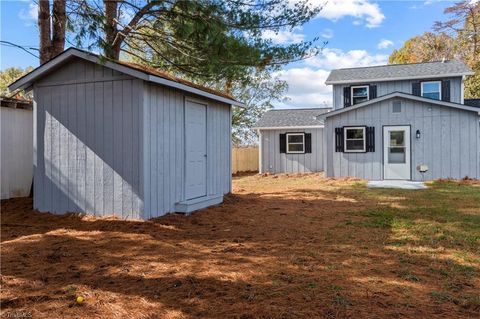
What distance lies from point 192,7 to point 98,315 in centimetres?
451

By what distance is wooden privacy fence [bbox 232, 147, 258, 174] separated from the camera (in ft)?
65.6

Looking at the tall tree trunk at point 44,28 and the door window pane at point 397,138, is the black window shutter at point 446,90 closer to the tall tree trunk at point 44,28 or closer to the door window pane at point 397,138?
Answer: the door window pane at point 397,138

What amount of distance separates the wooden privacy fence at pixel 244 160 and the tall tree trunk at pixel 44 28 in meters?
13.1

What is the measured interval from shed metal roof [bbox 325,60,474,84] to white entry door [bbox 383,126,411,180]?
3.79m

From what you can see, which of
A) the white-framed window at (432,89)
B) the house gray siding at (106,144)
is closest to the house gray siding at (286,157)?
the white-framed window at (432,89)

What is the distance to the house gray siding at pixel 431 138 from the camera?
12312 millimetres

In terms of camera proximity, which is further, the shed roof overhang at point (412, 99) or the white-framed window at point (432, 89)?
the white-framed window at point (432, 89)

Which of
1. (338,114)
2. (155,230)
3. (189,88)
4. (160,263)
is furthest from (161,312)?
(338,114)

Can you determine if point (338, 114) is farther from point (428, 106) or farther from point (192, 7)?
point (192, 7)

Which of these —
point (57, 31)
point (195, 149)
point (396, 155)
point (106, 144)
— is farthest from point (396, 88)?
point (106, 144)

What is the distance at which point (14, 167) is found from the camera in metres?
7.75

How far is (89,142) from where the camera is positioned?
6.09 m

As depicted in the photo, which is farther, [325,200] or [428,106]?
[428,106]

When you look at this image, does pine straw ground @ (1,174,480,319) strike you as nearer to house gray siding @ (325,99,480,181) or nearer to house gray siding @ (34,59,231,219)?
house gray siding @ (34,59,231,219)
